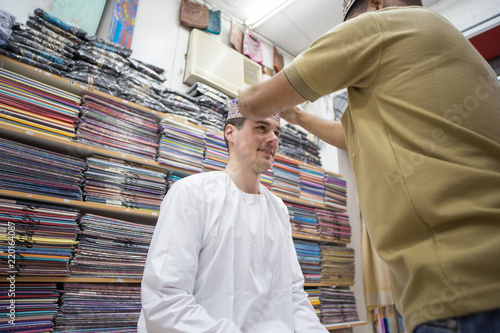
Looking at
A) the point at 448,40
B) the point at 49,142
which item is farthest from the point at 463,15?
the point at 49,142

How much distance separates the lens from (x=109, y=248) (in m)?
1.92

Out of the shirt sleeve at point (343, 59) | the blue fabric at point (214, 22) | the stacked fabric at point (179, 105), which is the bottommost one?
the shirt sleeve at point (343, 59)

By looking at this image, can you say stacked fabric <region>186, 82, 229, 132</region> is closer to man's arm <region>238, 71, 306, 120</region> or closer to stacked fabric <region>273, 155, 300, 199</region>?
stacked fabric <region>273, 155, 300, 199</region>

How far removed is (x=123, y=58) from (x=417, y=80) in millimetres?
2289

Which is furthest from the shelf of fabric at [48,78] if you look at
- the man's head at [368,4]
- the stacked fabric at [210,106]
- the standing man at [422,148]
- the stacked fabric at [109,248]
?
the man's head at [368,4]

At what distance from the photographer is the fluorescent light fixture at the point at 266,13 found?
3.60 meters

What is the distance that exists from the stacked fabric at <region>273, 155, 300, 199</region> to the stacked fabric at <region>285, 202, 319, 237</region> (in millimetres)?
146

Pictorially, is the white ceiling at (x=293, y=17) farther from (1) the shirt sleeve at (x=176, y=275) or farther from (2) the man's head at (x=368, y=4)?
(1) the shirt sleeve at (x=176, y=275)

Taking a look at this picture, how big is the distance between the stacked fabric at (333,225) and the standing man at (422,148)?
2.62 metres

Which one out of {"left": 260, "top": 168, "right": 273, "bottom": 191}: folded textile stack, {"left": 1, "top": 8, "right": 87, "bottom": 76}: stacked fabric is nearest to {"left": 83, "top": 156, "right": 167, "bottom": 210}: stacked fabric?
{"left": 1, "top": 8, "right": 87, "bottom": 76}: stacked fabric

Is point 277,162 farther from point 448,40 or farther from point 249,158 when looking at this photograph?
point 448,40

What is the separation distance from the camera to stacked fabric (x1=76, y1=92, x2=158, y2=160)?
2010 millimetres

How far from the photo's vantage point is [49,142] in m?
1.88

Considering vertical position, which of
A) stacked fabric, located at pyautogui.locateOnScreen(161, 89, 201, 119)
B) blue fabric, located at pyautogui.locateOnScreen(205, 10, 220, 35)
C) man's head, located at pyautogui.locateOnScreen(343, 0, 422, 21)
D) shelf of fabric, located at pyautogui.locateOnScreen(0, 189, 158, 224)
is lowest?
shelf of fabric, located at pyautogui.locateOnScreen(0, 189, 158, 224)
